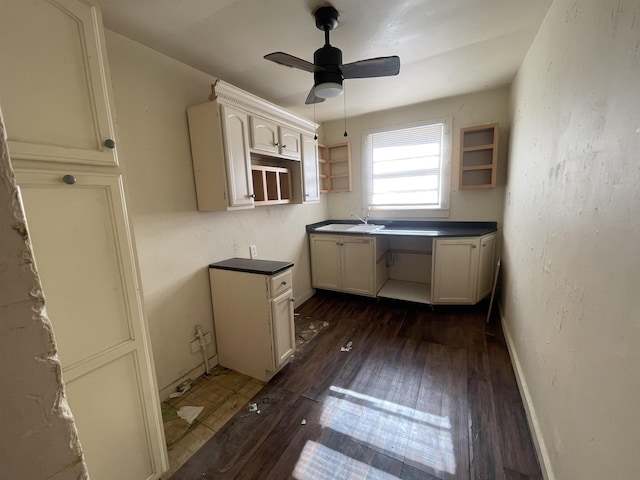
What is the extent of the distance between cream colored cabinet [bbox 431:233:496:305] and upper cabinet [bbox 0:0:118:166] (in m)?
2.85

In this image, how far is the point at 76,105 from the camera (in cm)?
98

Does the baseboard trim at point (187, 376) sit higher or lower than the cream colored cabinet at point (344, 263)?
lower

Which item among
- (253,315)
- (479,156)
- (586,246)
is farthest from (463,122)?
(253,315)

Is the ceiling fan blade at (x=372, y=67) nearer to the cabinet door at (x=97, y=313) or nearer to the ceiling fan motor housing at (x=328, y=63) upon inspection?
the ceiling fan motor housing at (x=328, y=63)

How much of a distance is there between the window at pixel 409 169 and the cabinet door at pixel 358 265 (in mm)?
755

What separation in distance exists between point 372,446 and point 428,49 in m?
2.62

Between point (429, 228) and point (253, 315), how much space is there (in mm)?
2443

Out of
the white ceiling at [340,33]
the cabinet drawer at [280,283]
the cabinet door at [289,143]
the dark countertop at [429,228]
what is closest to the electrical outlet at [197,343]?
the cabinet drawer at [280,283]

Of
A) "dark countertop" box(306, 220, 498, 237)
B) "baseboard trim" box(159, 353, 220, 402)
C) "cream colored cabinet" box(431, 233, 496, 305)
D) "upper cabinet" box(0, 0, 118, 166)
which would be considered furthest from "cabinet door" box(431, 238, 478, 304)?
"upper cabinet" box(0, 0, 118, 166)

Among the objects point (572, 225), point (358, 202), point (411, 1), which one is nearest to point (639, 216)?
point (572, 225)

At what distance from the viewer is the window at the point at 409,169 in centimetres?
326

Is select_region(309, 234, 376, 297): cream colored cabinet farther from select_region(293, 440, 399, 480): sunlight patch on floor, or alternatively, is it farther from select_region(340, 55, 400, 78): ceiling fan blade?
select_region(293, 440, 399, 480): sunlight patch on floor

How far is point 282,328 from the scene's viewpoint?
6.70 feet

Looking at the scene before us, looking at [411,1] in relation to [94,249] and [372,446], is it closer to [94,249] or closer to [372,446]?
[94,249]
